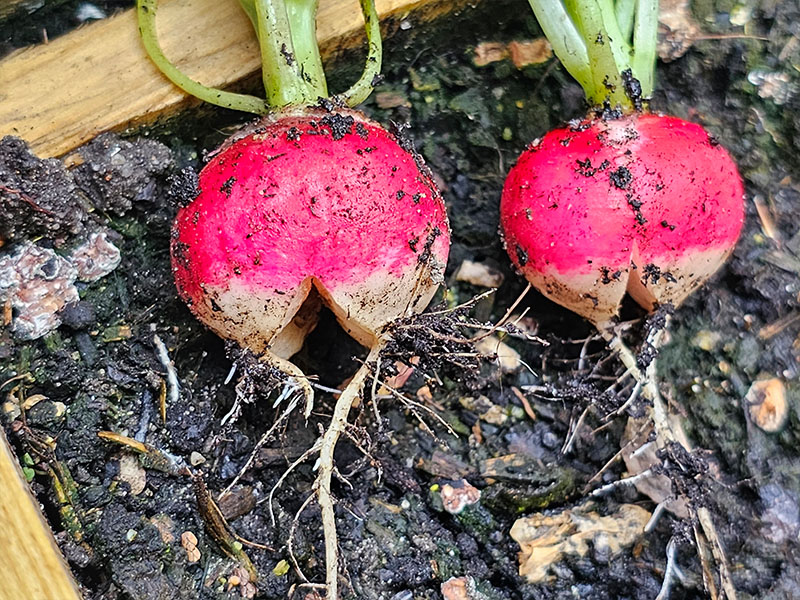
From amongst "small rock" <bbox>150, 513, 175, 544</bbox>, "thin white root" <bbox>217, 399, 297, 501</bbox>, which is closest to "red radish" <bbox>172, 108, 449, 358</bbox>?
"thin white root" <bbox>217, 399, 297, 501</bbox>

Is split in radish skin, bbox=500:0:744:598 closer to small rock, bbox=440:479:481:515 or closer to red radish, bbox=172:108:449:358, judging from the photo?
red radish, bbox=172:108:449:358

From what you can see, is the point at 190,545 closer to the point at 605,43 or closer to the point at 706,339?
the point at 706,339

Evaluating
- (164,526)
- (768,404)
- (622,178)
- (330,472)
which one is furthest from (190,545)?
(768,404)

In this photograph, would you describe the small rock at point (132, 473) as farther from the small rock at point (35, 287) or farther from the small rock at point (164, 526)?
the small rock at point (35, 287)

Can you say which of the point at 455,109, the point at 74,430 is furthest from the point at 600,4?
the point at 74,430

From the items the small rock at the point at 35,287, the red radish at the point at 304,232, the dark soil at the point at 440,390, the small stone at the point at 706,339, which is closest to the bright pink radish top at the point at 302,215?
the red radish at the point at 304,232
